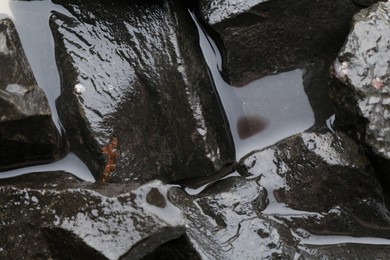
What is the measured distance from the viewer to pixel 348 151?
314 centimetres

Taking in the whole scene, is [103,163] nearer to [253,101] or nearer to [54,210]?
[54,210]

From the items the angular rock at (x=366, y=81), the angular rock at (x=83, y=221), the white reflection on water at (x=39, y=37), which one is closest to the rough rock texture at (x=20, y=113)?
the white reflection on water at (x=39, y=37)

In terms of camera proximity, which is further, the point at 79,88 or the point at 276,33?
the point at 276,33

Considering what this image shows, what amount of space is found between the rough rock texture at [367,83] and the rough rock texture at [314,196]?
14 centimetres


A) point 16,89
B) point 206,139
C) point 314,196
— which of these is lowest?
point 314,196

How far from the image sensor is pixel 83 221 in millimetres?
2650

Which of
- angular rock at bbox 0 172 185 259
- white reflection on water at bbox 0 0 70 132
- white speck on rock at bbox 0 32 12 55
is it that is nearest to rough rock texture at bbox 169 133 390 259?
angular rock at bbox 0 172 185 259

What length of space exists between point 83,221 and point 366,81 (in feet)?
4.79

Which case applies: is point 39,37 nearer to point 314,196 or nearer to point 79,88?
point 79,88

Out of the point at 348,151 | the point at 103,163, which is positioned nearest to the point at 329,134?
Answer: the point at 348,151

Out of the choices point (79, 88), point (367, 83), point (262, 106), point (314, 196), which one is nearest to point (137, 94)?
point (79, 88)

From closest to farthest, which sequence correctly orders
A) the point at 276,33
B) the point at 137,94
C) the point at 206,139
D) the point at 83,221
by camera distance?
the point at 83,221 → the point at 206,139 → the point at 137,94 → the point at 276,33

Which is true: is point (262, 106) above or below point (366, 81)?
below

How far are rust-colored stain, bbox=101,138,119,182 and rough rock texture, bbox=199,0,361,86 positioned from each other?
740mm
